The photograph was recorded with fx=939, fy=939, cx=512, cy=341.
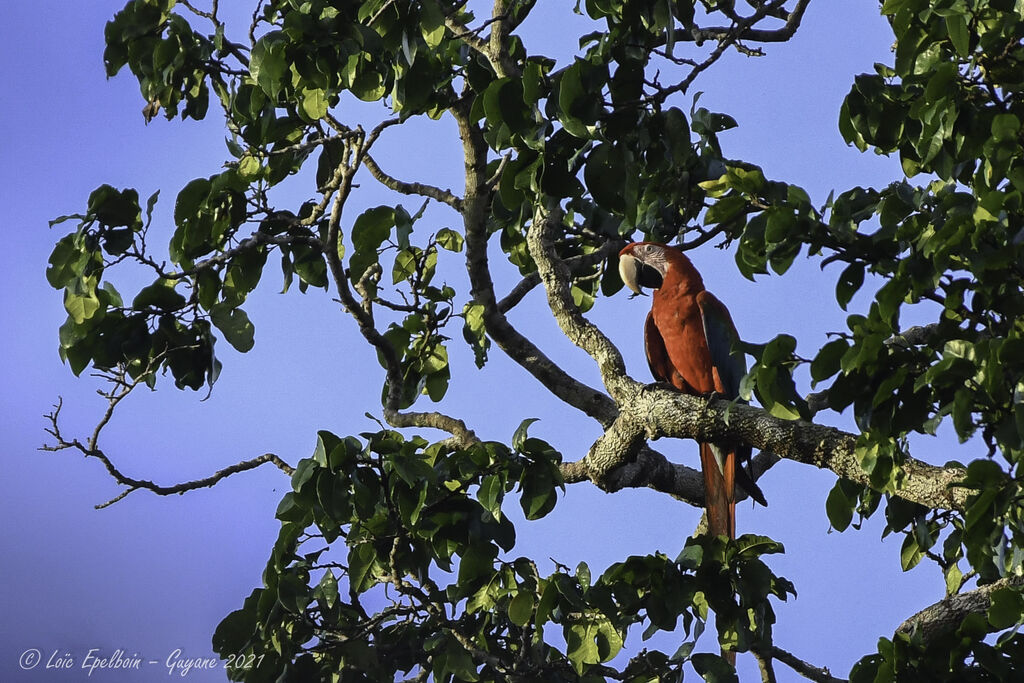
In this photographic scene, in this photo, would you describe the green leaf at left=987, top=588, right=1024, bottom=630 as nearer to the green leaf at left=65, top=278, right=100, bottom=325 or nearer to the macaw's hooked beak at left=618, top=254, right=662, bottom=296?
the macaw's hooked beak at left=618, top=254, right=662, bottom=296

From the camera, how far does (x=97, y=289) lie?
264 cm

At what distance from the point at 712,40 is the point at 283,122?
1271 mm

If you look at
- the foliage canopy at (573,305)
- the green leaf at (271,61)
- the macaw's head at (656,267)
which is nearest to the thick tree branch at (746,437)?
the foliage canopy at (573,305)

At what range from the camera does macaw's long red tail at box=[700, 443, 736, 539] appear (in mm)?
2945

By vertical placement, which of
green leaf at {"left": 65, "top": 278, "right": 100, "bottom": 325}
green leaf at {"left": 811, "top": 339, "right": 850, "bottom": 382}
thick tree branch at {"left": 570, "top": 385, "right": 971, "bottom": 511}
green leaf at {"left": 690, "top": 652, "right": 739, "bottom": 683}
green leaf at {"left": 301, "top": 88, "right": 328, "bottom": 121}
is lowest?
green leaf at {"left": 690, "top": 652, "right": 739, "bottom": 683}

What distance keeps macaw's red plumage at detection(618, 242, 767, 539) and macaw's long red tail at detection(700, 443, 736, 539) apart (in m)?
0.35

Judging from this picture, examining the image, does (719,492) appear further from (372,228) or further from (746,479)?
(372,228)

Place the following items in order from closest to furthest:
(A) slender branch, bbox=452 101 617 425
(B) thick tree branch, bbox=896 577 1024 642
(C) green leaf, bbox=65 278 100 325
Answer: (B) thick tree branch, bbox=896 577 1024 642, (C) green leaf, bbox=65 278 100 325, (A) slender branch, bbox=452 101 617 425

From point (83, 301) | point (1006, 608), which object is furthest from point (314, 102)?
point (1006, 608)

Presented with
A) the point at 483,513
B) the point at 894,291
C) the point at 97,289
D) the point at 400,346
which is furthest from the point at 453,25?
the point at 894,291

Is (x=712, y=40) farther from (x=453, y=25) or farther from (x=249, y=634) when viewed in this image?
(x=249, y=634)

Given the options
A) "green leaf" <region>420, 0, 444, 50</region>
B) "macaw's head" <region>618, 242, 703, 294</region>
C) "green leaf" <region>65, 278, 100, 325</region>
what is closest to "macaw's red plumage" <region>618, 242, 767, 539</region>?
"macaw's head" <region>618, 242, 703, 294</region>

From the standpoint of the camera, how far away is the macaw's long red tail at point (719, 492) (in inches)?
116

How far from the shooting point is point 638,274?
3643mm
